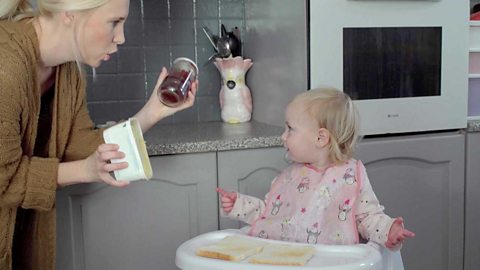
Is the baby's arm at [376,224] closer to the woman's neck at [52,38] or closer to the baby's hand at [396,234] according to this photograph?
the baby's hand at [396,234]

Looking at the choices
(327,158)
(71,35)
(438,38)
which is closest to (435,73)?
(438,38)

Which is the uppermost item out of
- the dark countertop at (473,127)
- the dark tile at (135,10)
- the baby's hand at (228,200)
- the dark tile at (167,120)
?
the dark tile at (135,10)

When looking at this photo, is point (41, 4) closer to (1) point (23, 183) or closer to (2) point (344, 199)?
(1) point (23, 183)

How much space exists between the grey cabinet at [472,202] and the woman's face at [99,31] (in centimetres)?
129

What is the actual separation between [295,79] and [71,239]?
0.82 metres

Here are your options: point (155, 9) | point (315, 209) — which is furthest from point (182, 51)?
point (315, 209)

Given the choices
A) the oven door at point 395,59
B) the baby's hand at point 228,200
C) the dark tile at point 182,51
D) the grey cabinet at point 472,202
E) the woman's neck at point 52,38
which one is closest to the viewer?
the woman's neck at point 52,38

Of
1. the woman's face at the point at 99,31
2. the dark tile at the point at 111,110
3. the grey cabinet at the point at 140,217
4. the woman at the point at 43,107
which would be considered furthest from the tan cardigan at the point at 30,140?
Result: the dark tile at the point at 111,110

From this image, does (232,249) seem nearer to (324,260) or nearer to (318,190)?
(324,260)

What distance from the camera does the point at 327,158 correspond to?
147 centimetres

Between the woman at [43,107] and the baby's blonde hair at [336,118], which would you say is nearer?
the woman at [43,107]

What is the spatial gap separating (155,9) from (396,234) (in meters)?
1.38

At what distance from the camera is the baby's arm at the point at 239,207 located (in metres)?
1.47

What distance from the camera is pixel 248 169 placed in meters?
1.87
